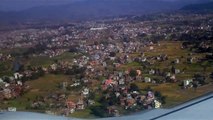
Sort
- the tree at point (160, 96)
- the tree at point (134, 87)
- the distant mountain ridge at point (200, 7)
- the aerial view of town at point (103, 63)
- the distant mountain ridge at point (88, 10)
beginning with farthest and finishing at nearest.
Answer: the distant mountain ridge at point (200, 7), the distant mountain ridge at point (88, 10), the tree at point (134, 87), the aerial view of town at point (103, 63), the tree at point (160, 96)

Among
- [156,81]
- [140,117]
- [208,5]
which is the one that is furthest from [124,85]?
[208,5]

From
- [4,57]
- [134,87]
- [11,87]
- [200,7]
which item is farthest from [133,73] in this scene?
[200,7]

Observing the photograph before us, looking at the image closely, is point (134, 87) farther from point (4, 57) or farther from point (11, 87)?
point (4, 57)

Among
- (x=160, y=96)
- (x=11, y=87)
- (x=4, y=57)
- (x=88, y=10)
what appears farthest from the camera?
(x=88, y=10)

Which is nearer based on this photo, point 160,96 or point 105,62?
point 160,96

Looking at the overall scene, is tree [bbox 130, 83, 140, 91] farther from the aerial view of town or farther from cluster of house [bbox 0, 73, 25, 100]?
cluster of house [bbox 0, 73, 25, 100]

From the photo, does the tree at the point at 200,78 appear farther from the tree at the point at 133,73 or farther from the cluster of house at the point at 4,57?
the cluster of house at the point at 4,57

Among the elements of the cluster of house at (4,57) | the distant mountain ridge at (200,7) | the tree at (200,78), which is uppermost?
the distant mountain ridge at (200,7)

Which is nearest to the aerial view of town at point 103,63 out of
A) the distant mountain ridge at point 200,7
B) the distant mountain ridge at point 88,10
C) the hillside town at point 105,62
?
the hillside town at point 105,62

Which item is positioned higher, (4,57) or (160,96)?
(4,57)
